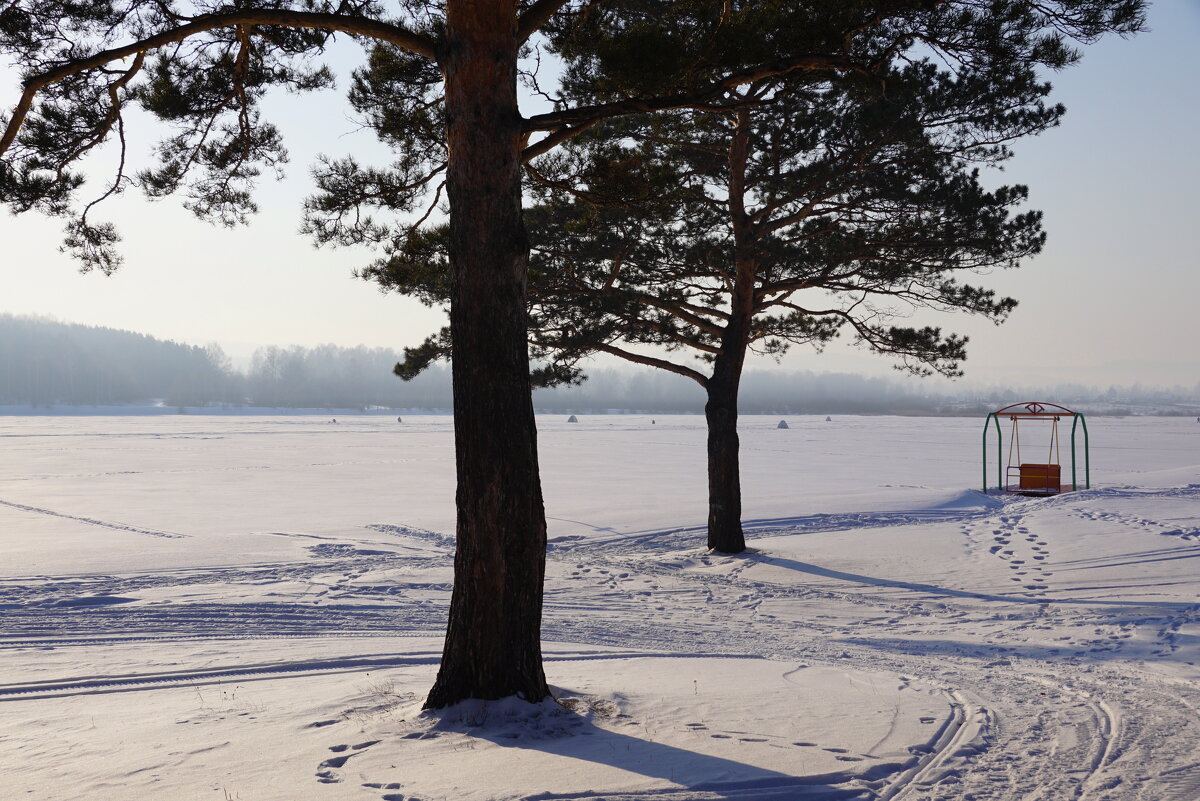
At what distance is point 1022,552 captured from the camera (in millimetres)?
12883

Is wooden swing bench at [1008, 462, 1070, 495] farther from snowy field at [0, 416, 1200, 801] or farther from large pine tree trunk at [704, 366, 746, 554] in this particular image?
large pine tree trunk at [704, 366, 746, 554]

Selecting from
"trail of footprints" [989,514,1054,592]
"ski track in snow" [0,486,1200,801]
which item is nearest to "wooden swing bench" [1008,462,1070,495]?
"trail of footprints" [989,514,1054,592]

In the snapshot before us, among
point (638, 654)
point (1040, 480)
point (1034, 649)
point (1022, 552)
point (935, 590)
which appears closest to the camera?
point (638, 654)

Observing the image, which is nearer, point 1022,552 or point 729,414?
point 1022,552

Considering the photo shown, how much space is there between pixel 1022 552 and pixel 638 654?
7.86 metres

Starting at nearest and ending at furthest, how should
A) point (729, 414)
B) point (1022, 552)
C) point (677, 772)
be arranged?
1. point (677, 772)
2. point (1022, 552)
3. point (729, 414)

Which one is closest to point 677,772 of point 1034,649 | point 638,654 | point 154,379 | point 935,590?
point 638,654

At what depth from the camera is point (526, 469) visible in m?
5.28

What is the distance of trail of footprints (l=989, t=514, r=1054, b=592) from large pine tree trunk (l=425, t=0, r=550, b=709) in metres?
7.62

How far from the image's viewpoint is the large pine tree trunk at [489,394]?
206 inches

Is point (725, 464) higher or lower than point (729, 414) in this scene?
lower

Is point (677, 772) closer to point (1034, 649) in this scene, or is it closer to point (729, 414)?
point (1034, 649)

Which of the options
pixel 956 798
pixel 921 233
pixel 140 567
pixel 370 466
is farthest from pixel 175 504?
pixel 956 798

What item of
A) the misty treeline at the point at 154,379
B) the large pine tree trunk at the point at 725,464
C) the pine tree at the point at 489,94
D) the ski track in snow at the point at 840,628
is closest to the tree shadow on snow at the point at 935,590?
the ski track in snow at the point at 840,628
